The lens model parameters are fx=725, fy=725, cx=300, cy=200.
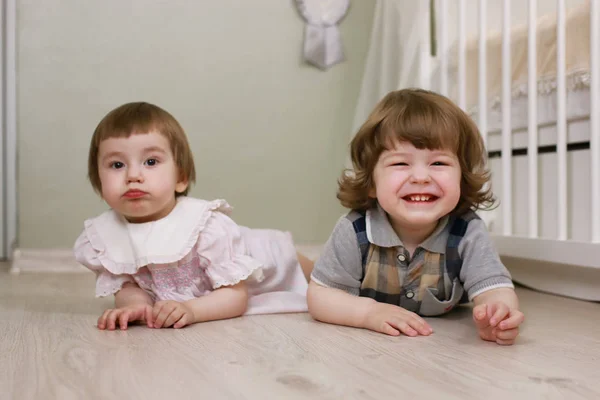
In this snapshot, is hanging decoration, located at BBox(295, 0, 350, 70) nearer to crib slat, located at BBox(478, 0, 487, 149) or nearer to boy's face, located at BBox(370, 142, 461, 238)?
crib slat, located at BBox(478, 0, 487, 149)

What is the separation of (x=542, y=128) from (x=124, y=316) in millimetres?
978

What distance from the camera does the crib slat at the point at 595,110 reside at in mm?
1317

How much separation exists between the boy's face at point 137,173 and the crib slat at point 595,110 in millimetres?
762

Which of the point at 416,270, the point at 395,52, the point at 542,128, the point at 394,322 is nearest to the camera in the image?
the point at 394,322

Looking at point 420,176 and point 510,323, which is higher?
point 420,176

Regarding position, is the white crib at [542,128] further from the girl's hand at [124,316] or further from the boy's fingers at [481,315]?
the girl's hand at [124,316]

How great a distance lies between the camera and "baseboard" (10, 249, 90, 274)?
2.22m

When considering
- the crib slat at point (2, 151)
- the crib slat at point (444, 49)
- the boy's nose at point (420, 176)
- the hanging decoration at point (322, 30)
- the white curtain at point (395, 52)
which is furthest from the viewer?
the hanging decoration at point (322, 30)

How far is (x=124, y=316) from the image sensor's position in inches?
43.9

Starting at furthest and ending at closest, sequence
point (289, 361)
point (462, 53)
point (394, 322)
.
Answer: point (462, 53) < point (394, 322) < point (289, 361)

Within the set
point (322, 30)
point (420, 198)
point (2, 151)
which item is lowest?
point (420, 198)

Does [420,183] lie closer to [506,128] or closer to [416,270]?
[416,270]


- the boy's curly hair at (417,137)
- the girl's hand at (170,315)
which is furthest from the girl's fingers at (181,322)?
the boy's curly hair at (417,137)

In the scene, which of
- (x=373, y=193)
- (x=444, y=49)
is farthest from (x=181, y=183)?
(x=444, y=49)
